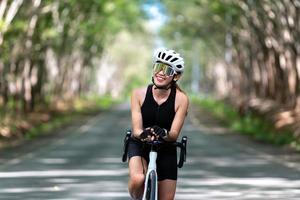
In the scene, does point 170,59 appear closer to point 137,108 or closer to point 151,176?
point 137,108

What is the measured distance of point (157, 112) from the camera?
25.7 ft

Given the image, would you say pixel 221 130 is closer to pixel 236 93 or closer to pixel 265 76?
pixel 265 76

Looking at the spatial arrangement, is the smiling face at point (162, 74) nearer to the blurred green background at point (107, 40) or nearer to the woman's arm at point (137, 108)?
the woman's arm at point (137, 108)

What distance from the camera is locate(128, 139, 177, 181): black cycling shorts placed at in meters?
7.82

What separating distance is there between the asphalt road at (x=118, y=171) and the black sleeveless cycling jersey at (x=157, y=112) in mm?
5826

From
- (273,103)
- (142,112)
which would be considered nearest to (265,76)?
(273,103)

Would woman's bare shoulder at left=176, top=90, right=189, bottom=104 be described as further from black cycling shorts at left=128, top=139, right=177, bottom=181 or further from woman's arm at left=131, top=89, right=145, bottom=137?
black cycling shorts at left=128, top=139, right=177, bottom=181

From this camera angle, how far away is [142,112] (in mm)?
7875

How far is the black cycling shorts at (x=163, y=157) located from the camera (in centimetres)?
782

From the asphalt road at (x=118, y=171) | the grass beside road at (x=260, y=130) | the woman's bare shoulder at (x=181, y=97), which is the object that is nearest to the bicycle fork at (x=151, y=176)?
the woman's bare shoulder at (x=181, y=97)

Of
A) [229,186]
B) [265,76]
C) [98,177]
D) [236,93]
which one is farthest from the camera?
[236,93]

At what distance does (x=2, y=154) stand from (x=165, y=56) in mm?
17610

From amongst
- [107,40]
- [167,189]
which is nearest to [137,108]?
[167,189]

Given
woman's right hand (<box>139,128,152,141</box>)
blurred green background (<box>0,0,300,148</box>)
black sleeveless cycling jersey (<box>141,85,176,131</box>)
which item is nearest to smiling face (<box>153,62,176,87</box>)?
black sleeveless cycling jersey (<box>141,85,176,131</box>)
